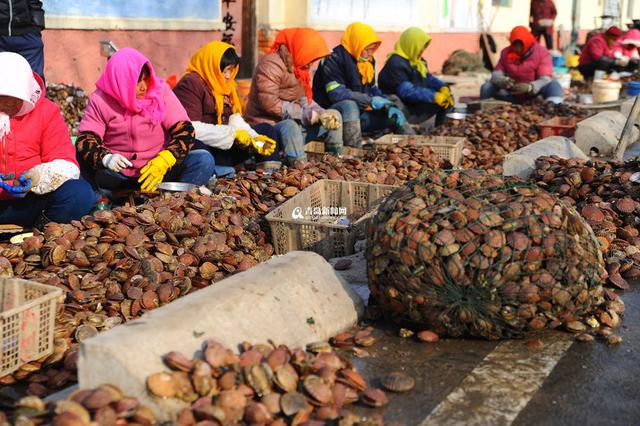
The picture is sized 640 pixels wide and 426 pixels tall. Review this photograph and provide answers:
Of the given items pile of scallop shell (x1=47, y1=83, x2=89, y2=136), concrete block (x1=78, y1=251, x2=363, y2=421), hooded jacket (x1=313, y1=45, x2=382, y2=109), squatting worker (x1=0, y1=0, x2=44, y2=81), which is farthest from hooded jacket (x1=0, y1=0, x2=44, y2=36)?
concrete block (x1=78, y1=251, x2=363, y2=421)

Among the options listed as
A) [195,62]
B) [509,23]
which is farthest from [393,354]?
[509,23]

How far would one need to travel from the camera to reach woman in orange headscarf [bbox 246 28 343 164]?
23.9 ft

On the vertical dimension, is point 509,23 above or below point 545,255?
above

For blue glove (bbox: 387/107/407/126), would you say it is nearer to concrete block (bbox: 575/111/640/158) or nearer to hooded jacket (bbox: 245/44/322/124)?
hooded jacket (bbox: 245/44/322/124)

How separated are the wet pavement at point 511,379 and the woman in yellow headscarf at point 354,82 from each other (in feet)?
16.5

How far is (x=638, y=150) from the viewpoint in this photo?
8.23 metres

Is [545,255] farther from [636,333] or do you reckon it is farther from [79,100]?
[79,100]

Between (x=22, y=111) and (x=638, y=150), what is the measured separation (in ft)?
19.4

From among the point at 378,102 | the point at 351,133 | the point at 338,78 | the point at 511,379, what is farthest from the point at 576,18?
the point at 511,379

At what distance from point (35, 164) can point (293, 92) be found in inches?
119

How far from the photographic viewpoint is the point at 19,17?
21.3ft

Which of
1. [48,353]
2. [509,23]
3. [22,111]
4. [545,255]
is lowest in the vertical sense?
[48,353]

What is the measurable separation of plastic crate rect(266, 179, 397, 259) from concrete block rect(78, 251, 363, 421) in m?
0.91

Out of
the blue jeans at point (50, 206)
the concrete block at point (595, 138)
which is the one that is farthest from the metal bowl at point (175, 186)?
the concrete block at point (595, 138)
